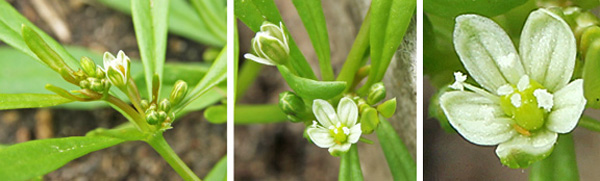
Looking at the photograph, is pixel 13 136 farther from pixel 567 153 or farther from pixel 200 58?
pixel 567 153

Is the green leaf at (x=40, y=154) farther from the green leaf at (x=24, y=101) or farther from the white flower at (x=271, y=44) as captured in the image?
the white flower at (x=271, y=44)

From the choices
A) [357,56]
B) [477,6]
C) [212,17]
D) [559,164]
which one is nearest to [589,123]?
[559,164]

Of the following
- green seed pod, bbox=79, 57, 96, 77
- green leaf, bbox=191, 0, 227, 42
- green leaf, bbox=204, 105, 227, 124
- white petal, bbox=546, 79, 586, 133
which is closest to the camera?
white petal, bbox=546, 79, 586, 133

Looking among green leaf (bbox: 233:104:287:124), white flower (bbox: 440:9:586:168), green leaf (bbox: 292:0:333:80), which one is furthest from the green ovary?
green leaf (bbox: 233:104:287:124)

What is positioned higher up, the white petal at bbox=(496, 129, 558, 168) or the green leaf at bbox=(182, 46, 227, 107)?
the green leaf at bbox=(182, 46, 227, 107)

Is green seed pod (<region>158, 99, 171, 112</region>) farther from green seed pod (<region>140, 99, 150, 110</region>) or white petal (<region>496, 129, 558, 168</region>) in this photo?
white petal (<region>496, 129, 558, 168</region>)

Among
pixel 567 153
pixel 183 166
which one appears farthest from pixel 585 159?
pixel 183 166
